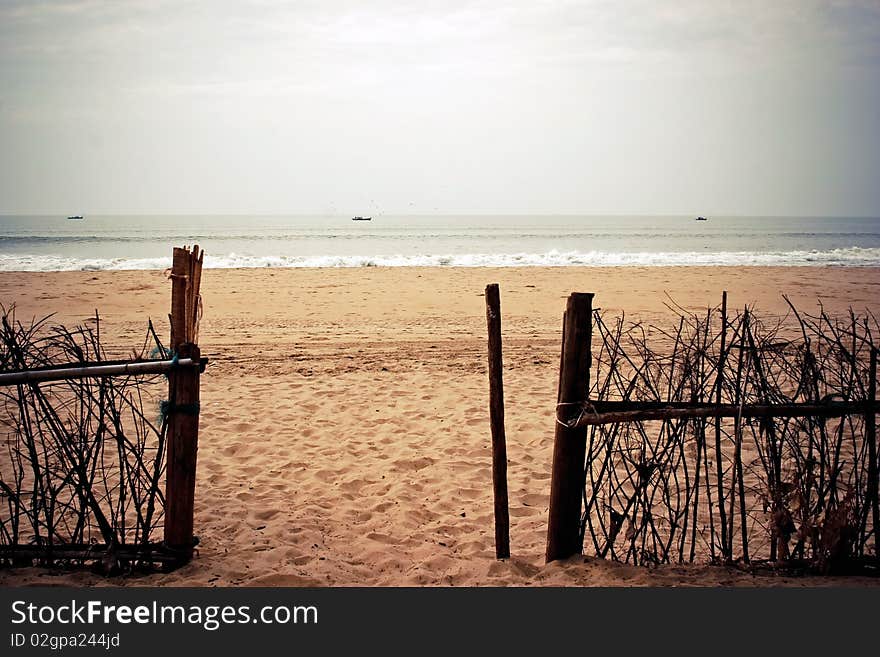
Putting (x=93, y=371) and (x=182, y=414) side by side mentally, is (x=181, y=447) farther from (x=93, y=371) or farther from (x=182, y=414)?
(x=93, y=371)

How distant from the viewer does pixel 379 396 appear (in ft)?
19.6

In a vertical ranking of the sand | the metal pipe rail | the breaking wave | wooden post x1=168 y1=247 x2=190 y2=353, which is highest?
the breaking wave

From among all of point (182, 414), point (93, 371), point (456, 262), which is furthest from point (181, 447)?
point (456, 262)

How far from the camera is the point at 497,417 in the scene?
9.71 feet

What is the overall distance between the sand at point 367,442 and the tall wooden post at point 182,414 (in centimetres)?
26

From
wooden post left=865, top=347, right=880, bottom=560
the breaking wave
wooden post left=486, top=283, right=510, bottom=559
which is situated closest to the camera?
wooden post left=865, top=347, right=880, bottom=560

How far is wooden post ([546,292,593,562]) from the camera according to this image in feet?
8.81

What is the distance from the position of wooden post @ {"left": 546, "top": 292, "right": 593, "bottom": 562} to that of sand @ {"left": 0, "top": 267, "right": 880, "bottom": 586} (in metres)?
0.12

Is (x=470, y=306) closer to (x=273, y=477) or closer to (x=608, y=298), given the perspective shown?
(x=608, y=298)

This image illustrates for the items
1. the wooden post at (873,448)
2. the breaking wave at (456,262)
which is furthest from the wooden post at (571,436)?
the breaking wave at (456,262)

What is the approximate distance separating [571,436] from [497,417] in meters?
0.38

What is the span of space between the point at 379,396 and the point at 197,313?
307 centimetres

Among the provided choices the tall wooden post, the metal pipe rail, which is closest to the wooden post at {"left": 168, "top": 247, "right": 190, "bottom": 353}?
the tall wooden post

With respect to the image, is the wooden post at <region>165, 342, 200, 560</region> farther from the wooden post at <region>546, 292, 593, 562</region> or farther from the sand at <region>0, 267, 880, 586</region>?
the wooden post at <region>546, 292, 593, 562</region>
